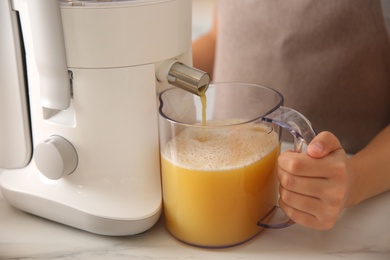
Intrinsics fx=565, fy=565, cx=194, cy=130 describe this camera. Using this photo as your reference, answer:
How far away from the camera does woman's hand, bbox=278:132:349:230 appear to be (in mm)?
617

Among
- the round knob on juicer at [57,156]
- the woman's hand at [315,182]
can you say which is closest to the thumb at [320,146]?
the woman's hand at [315,182]

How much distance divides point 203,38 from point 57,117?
0.71 meters

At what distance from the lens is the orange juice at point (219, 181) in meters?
0.62

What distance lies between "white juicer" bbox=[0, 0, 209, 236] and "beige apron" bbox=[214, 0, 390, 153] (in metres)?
0.33

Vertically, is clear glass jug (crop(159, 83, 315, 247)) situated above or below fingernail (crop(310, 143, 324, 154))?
below

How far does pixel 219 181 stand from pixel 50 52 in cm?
23

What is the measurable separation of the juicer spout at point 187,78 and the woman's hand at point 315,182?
12 centimetres

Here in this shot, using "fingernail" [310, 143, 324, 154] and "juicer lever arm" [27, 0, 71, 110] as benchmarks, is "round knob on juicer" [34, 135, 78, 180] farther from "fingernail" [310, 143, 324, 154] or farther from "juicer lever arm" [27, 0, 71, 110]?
"fingernail" [310, 143, 324, 154]

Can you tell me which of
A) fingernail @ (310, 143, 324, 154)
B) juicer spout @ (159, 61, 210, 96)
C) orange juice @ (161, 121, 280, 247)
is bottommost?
orange juice @ (161, 121, 280, 247)

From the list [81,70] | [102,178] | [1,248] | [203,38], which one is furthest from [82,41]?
[203,38]

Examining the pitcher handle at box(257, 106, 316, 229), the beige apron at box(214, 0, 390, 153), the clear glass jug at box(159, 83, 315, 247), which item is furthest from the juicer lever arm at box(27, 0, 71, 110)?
the beige apron at box(214, 0, 390, 153)

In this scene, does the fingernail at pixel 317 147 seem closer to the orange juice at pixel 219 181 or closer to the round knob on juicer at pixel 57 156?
the orange juice at pixel 219 181

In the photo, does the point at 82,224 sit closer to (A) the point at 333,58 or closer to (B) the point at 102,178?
(B) the point at 102,178

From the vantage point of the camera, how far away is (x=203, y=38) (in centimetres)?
134
